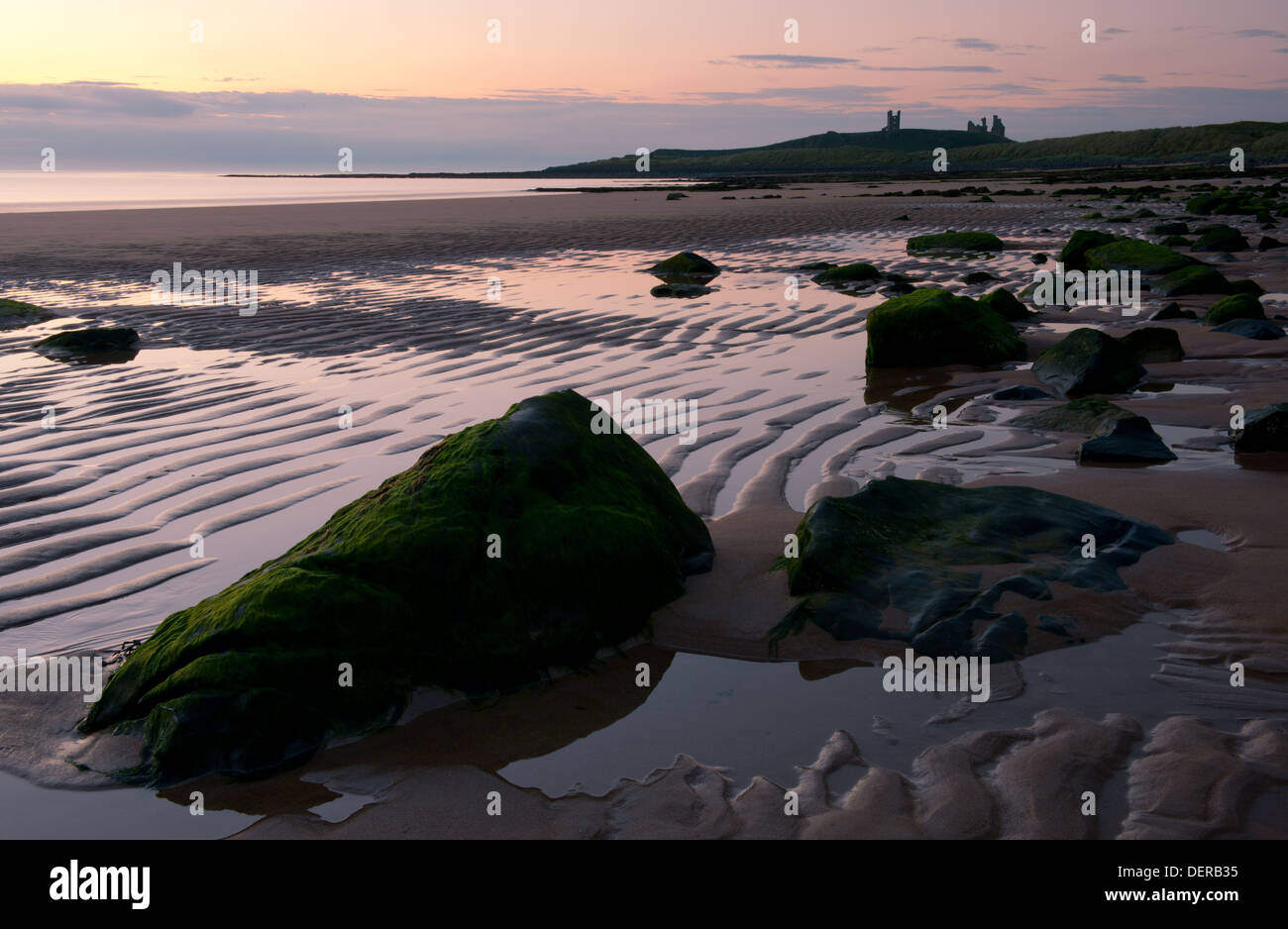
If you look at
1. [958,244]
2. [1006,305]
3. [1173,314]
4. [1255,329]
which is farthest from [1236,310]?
[958,244]

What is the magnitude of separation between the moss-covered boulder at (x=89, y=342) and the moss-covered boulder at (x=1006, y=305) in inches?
337

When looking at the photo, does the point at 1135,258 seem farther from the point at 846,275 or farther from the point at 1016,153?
the point at 1016,153

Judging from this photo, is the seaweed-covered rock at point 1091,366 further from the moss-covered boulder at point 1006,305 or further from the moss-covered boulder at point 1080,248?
the moss-covered boulder at point 1080,248

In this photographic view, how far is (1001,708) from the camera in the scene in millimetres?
3156

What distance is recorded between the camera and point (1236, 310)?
9594 millimetres

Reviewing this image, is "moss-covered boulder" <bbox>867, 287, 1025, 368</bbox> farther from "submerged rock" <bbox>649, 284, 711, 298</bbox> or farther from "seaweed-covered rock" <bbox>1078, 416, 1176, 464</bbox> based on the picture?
"submerged rock" <bbox>649, 284, 711, 298</bbox>

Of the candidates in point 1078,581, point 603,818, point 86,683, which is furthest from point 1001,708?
point 86,683

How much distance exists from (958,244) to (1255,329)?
410 inches

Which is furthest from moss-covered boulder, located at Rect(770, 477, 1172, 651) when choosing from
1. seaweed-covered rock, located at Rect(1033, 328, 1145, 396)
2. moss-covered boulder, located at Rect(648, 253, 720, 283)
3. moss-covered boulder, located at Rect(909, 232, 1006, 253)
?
moss-covered boulder, located at Rect(909, 232, 1006, 253)

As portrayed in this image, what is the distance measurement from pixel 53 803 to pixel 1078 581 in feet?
11.6

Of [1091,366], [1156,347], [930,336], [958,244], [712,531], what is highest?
[958,244]

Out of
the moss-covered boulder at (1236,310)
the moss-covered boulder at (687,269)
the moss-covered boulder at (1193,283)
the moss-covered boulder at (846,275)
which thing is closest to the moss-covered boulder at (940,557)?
the moss-covered boulder at (1236,310)

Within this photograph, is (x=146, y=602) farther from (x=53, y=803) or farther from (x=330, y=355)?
(x=330, y=355)

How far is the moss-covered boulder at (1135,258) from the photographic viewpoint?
45.4 ft
